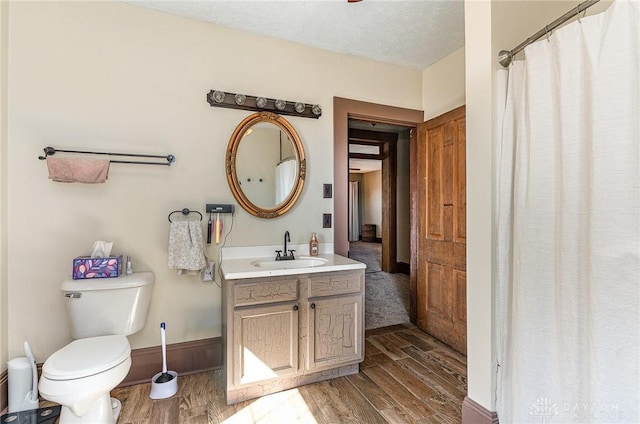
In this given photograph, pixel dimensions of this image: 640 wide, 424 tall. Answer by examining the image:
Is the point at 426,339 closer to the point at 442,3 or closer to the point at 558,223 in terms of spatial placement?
the point at 558,223

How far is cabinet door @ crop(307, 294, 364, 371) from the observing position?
6.81ft

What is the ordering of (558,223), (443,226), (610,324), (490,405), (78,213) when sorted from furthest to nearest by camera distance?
(443,226), (78,213), (490,405), (558,223), (610,324)

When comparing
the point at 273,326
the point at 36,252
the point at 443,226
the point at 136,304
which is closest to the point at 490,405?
the point at 273,326

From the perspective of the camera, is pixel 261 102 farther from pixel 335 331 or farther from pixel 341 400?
pixel 341 400

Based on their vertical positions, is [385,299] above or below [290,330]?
below

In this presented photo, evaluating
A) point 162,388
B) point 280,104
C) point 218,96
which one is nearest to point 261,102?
point 280,104

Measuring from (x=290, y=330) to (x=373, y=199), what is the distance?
8.25 meters

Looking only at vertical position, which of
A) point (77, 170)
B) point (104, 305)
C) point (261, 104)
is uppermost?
point (261, 104)

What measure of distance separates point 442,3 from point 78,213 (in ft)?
9.24

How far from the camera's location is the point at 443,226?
275 cm

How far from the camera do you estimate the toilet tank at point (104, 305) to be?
1.83 metres

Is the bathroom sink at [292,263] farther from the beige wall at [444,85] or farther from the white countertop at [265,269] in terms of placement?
the beige wall at [444,85]

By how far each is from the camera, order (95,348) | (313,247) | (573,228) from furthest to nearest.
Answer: (313,247)
(95,348)
(573,228)

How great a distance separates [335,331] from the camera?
214cm
